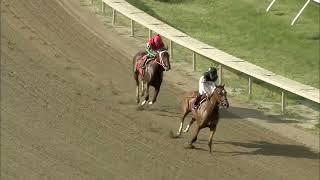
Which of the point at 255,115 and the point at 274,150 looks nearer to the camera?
the point at 274,150

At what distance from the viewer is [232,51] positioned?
21.7m

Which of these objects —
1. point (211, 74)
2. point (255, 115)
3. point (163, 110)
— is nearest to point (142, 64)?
point (163, 110)

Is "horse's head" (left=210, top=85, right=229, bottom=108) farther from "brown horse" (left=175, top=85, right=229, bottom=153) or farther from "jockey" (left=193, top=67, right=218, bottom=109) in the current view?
"jockey" (left=193, top=67, right=218, bottom=109)

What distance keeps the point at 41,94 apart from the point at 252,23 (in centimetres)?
1033

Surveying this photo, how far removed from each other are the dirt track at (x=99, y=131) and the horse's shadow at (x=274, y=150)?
2 cm

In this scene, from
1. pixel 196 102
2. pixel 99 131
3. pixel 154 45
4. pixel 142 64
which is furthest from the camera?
pixel 142 64

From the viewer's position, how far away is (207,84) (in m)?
13.8

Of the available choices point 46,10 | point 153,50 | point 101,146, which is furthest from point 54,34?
point 101,146

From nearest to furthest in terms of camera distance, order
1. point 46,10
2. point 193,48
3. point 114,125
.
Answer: point 114,125 < point 193,48 < point 46,10

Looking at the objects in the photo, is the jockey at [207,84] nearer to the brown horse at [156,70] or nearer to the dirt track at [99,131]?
the dirt track at [99,131]

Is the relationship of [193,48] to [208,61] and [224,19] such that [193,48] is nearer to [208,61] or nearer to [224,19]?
[208,61]

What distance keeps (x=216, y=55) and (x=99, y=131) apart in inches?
221

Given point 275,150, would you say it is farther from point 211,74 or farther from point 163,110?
point 163,110

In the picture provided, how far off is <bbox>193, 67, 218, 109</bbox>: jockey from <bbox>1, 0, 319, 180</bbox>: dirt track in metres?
1.05
